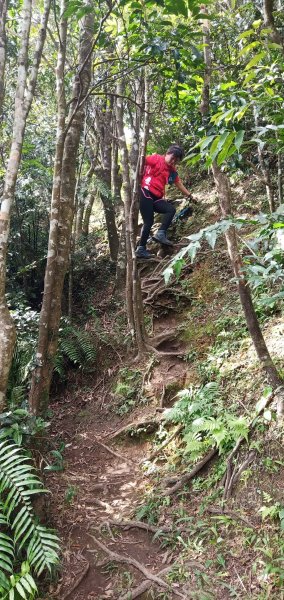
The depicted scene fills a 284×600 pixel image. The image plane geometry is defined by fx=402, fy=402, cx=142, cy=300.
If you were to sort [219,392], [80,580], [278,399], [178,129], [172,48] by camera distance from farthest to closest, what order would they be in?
[178,129] < [219,392] < [172,48] < [278,399] < [80,580]

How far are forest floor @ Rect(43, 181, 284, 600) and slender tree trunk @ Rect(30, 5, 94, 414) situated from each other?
83 cm

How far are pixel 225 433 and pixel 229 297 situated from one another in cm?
279

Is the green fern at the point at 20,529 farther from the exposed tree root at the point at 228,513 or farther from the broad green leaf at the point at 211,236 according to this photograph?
the broad green leaf at the point at 211,236

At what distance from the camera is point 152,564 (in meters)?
3.66

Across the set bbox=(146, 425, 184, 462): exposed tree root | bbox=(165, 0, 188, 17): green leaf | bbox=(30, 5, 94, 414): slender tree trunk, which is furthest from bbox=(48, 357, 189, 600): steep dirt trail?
bbox=(165, 0, 188, 17): green leaf

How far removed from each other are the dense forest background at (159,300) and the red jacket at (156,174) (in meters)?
0.60

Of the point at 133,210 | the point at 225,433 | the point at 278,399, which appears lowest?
the point at 225,433

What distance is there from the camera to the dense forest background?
10.5 ft

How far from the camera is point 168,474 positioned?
15.0 feet

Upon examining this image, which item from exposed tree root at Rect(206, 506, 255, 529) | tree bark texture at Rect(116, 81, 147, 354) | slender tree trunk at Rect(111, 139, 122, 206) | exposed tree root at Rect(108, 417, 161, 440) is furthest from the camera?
slender tree trunk at Rect(111, 139, 122, 206)

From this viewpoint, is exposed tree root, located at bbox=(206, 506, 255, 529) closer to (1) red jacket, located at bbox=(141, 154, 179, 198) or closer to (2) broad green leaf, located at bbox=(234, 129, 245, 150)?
(2) broad green leaf, located at bbox=(234, 129, 245, 150)

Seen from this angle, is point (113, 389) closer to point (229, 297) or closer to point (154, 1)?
point (229, 297)

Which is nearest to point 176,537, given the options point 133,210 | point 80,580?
point 80,580

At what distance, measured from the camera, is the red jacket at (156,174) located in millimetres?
7188
